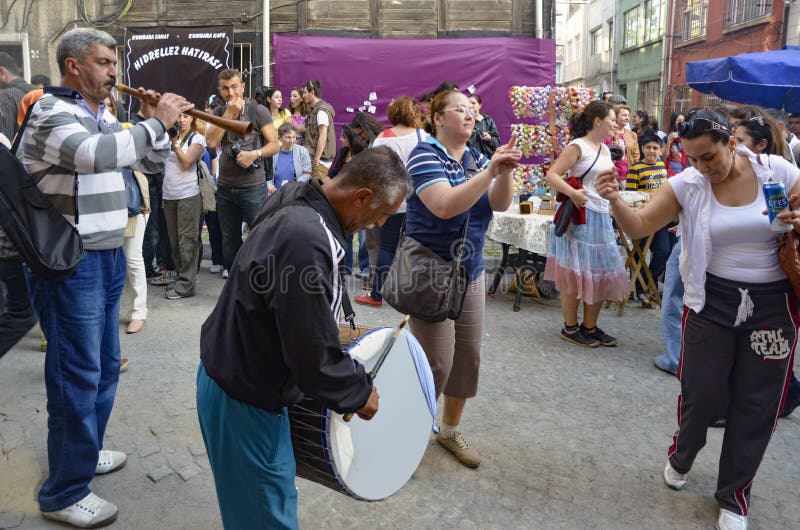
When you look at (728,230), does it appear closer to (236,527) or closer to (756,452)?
(756,452)

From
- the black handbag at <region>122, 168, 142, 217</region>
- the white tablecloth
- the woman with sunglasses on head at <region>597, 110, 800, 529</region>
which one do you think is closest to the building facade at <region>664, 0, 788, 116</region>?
the white tablecloth

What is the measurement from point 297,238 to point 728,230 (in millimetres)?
2108

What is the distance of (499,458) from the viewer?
12.3 ft

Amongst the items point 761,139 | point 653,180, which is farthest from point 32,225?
point 653,180

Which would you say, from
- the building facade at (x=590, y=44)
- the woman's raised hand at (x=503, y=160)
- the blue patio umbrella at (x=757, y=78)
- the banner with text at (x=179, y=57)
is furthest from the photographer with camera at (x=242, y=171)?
the building facade at (x=590, y=44)

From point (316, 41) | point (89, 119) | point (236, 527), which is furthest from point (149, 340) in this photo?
point (316, 41)

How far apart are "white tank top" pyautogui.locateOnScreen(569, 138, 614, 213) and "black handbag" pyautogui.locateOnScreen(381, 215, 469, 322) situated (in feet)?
7.68

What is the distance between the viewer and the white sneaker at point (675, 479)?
3.44 metres

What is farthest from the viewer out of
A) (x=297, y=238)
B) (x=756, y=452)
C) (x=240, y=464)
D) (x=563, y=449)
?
(x=563, y=449)

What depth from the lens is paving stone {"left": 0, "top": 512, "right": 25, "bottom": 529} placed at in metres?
3.02

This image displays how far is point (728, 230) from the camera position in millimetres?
3049

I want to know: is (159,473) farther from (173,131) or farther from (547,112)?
(547,112)

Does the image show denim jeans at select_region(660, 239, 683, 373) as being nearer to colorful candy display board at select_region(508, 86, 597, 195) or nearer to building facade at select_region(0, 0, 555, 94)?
colorful candy display board at select_region(508, 86, 597, 195)

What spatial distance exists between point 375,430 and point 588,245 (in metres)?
3.68
